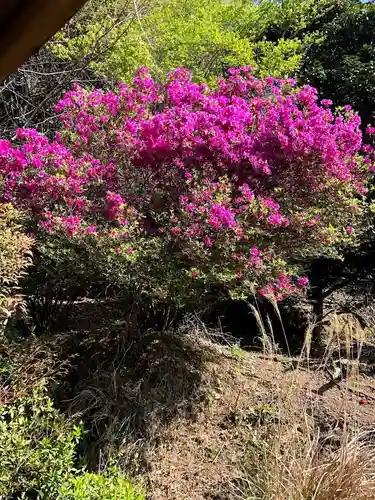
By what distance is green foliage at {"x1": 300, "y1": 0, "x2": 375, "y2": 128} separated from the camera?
Answer: 6.07m

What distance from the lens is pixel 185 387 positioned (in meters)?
3.86

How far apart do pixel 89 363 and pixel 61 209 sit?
1183 millimetres

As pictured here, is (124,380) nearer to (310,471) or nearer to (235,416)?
(235,416)

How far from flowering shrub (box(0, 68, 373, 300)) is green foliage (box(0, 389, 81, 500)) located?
1.11 m

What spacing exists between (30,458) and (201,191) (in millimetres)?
1860

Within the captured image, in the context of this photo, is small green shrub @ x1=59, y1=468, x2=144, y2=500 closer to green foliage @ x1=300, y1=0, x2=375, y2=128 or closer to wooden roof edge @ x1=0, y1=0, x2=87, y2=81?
wooden roof edge @ x1=0, y1=0, x2=87, y2=81

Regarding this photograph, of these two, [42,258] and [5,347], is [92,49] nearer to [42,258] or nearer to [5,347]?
[42,258]

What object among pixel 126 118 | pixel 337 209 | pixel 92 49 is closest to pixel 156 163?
pixel 126 118

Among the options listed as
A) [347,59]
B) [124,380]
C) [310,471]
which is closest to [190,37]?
[347,59]

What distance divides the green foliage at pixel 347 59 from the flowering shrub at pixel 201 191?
8.21 ft

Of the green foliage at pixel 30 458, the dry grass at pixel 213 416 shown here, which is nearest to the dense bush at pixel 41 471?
the green foliage at pixel 30 458

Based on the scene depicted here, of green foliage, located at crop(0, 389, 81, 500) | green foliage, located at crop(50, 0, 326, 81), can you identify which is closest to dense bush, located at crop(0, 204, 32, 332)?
green foliage, located at crop(0, 389, 81, 500)

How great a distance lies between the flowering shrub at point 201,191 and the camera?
334 cm

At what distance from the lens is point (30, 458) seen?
2.56m
